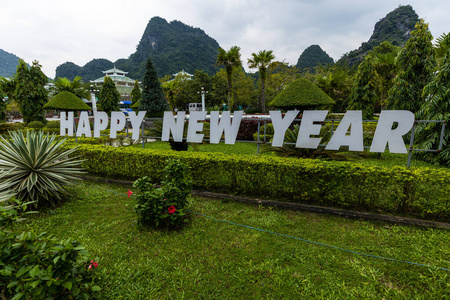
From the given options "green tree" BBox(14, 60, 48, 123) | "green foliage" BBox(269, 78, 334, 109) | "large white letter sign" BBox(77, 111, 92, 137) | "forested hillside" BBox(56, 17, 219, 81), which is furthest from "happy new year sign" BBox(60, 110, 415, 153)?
"forested hillside" BBox(56, 17, 219, 81)

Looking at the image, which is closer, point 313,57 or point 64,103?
point 64,103

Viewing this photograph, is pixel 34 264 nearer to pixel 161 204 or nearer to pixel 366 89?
pixel 161 204

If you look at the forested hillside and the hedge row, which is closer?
the hedge row

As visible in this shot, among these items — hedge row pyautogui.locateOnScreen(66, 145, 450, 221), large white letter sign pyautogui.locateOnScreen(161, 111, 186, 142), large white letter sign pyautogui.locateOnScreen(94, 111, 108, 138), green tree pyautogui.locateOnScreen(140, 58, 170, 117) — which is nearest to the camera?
hedge row pyautogui.locateOnScreen(66, 145, 450, 221)

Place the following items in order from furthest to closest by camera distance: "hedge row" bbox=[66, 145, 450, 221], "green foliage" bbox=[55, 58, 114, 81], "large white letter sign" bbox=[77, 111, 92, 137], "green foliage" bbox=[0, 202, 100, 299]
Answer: "green foliage" bbox=[55, 58, 114, 81] → "large white letter sign" bbox=[77, 111, 92, 137] → "hedge row" bbox=[66, 145, 450, 221] → "green foliage" bbox=[0, 202, 100, 299]

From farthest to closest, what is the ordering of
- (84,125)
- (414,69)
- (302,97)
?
(302,97) < (414,69) < (84,125)

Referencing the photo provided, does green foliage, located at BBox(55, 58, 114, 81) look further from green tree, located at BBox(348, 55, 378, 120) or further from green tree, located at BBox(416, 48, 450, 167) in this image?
green tree, located at BBox(416, 48, 450, 167)

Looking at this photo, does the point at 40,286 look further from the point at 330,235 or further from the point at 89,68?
the point at 89,68

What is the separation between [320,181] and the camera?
4.18 m

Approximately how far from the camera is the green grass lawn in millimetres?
2408

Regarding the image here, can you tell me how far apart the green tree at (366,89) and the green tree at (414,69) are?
449 centimetres

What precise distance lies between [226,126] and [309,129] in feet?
7.50

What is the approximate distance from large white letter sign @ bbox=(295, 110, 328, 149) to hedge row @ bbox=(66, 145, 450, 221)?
2.64ft

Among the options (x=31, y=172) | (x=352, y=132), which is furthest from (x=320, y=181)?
(x=31, y=172)
